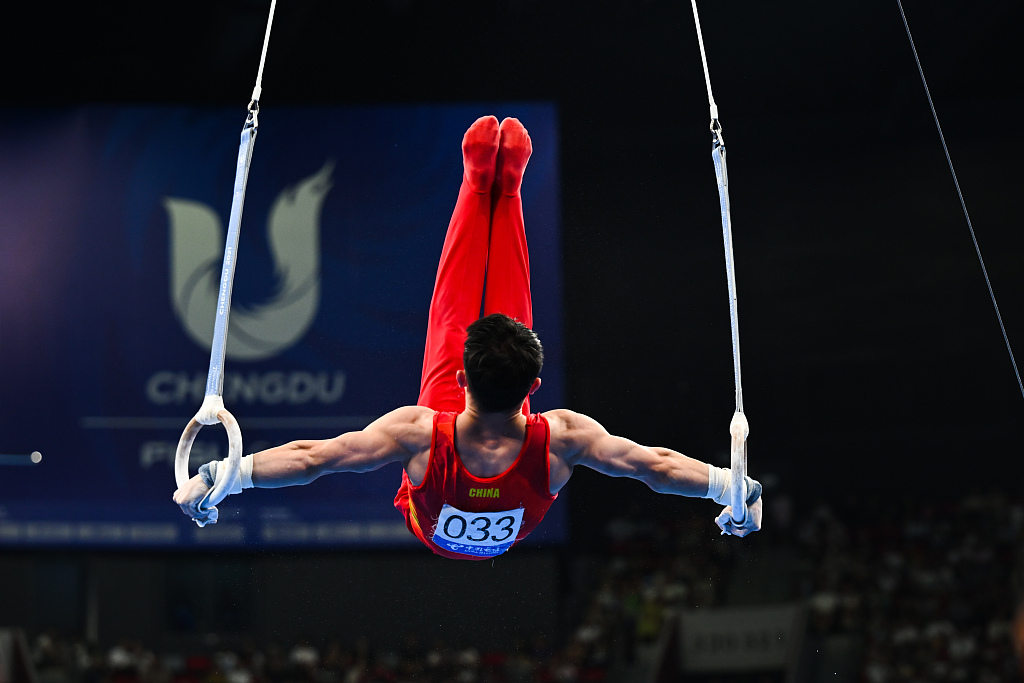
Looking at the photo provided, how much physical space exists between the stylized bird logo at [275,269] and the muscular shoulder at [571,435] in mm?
5335

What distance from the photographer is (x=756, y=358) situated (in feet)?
30.9

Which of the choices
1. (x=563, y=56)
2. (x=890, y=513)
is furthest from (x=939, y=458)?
(x=563, y=56)

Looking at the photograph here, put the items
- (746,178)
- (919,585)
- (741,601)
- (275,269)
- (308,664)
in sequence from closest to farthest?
(275,269) < (308,664) < (741,601) < (746,178) < (919,585)

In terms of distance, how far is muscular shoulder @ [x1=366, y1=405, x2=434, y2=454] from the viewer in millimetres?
3119

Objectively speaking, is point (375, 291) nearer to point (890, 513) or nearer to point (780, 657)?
point (780, 657)

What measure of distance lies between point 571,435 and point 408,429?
53 centimetres

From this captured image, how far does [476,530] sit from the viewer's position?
11.0 ft

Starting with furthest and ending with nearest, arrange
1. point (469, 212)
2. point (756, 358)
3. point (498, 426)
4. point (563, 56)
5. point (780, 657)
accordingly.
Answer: point (756, 358) → point (780, 657) → point (563, 56) → point (469, 212) → point (498, 426)

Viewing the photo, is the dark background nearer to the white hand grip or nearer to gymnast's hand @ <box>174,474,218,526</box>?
the white hand grip

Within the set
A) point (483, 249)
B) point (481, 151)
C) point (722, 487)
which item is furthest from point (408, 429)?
point (481, 151)

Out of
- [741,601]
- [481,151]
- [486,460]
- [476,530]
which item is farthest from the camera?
[741,601]

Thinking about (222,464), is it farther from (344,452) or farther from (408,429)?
(408,429)

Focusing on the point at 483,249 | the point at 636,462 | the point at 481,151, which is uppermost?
the point at 481,151

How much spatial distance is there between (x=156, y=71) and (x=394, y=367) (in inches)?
129
